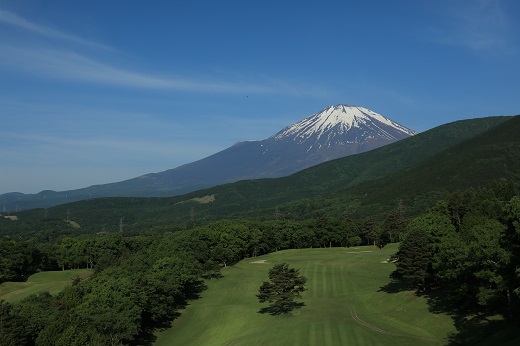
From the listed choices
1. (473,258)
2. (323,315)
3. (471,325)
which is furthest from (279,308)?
(473,258)

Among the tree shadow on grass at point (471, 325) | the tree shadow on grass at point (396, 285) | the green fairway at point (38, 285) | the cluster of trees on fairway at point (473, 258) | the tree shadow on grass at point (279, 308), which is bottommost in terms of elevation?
the green fairway at point (38, 285)

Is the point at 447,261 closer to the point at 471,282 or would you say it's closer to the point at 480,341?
the point at 471,282

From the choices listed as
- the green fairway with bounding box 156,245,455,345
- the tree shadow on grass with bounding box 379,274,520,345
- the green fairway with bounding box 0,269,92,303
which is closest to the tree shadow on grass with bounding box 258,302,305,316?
Result: the green fairway with bounding box 156,245,455,345

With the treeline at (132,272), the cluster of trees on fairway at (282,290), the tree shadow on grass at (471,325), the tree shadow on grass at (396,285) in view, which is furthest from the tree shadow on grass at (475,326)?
the treeline at (132,272)

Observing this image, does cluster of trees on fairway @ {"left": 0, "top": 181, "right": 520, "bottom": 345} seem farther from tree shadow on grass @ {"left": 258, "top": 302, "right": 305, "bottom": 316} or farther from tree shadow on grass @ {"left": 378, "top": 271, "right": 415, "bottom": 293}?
tree shadow on grass @ {"left": 378, "top": 271, "right": 415, "bottom": 293}

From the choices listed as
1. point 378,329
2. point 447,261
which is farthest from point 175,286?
point 447,261

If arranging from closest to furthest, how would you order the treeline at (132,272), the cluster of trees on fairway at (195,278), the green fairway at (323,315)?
the cluster of trees on fairway at (195,278), the green fairway at (323,315), the treeline at (132,272)

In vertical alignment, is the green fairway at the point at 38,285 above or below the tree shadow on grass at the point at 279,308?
below

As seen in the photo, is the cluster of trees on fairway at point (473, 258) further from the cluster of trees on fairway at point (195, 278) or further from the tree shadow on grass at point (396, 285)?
the tree shadow on grass at point (396, 285)
